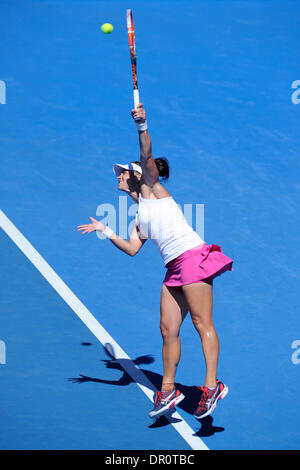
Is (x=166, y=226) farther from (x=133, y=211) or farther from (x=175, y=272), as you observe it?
(x=133, y=211)

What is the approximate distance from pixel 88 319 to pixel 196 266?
2227 millimetres

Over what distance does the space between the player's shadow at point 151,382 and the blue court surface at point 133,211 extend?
2 cm

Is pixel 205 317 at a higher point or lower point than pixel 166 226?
lower

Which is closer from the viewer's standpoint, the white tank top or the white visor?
the white tank top

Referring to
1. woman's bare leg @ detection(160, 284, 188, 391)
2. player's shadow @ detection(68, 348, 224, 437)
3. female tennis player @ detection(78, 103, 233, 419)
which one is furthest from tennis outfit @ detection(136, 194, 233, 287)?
player's shadow @ detection(68, 348, 224, 437)

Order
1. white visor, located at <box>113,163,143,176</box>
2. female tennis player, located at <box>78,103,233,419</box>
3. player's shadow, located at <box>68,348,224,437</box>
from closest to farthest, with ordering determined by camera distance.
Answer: female tennis player, located at <box>78,103,233,419</box> → player's shadow, located at <box>68,348,224,437</box> → white visor, located at <box>113,163,143,176</box>

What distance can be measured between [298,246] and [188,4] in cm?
756

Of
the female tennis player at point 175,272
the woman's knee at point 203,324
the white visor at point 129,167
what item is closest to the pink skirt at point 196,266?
the female tennis player at point 175,272

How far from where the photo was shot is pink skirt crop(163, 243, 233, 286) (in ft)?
21.8

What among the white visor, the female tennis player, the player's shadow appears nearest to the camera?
the female tennis player

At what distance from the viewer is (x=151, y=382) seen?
24.6 ft

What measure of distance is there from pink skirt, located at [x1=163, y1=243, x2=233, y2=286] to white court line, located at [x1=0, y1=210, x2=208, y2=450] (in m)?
1.19

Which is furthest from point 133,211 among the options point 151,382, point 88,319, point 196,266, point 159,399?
point 159,399

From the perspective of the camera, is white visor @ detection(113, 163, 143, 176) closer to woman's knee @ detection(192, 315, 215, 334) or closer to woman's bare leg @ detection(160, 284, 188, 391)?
woman's bare leg @ detection(160, 284, 188, 391)
